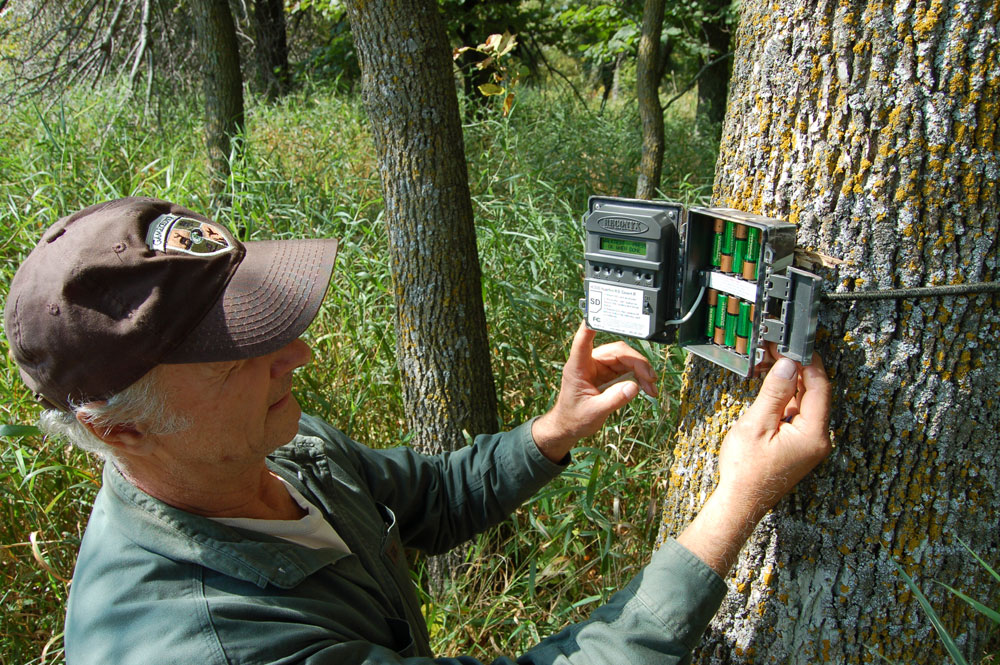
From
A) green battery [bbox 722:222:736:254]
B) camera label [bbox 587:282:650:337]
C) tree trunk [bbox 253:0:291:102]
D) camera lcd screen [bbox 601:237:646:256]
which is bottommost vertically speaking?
camera label [bbox 587:282:650:337]

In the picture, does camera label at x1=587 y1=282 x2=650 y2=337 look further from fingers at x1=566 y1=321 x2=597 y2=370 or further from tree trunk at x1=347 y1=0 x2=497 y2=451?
tree trunk at x1=347 y1=0 x2=497 y2=451

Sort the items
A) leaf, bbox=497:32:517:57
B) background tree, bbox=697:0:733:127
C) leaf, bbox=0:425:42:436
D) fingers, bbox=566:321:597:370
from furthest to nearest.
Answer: background tree, bbox=697:0:733:127, leaf, bbox=497:32:517:57, leaf, bbox=0:425:42:436, fingers, bbox=566:321:597:370

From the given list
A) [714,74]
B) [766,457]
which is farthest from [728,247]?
[714,74]

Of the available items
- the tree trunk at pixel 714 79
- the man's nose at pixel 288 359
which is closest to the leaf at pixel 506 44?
the man's nose at pixel 288 359

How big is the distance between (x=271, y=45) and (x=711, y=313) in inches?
369

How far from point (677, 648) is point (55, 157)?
4.48 m

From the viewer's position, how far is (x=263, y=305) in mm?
1306

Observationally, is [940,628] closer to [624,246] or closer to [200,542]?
[624,246]

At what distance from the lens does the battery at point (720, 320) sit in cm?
131

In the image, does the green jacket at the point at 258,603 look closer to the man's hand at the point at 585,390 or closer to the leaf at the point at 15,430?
the man's hand at the point at 585,390

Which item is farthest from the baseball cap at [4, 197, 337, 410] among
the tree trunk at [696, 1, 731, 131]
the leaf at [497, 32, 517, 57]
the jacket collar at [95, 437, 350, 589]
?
the tree trunk at [696, 1, 731, 131]

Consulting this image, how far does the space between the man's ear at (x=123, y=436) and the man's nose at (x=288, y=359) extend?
0.24 metres

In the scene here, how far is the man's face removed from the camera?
126 centimetres

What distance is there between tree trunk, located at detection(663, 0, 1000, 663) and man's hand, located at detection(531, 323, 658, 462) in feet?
0.73
